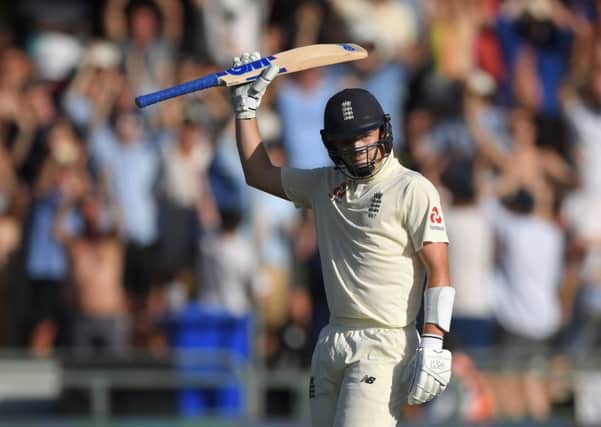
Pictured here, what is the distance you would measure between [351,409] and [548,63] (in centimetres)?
810

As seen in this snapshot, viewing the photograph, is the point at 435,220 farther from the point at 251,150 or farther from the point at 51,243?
the point at 51,243

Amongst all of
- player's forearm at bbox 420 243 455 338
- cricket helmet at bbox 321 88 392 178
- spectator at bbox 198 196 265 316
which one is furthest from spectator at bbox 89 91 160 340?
player's forearm at bbox 420 243 455 338

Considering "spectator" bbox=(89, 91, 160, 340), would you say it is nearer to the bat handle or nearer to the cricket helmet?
the bat handle

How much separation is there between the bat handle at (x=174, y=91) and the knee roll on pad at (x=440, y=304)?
1442mm

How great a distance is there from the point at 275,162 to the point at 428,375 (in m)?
6.24

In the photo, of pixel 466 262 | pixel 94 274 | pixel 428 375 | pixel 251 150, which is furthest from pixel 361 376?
pixel 94 274

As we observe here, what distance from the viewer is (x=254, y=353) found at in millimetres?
11844

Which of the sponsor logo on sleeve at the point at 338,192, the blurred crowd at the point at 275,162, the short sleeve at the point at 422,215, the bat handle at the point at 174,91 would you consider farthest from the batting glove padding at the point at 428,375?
the blurred crowd at the point at 275,162

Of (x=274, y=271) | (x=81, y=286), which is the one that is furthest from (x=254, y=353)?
(x=81, y=286)

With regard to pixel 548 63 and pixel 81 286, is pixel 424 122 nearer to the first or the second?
pixel 548 63

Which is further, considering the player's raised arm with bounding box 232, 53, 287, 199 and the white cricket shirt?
the player's raised arm with bounding box 232, 53, 287, 199

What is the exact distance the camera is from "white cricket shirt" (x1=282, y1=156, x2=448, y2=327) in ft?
20.1

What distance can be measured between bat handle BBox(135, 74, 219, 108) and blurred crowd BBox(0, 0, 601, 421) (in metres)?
5.37

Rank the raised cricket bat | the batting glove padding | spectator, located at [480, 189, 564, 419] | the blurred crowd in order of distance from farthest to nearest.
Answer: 1. spectator, located at [480, 189, 564, 419]
2. the blurred crowd
3. the raised cricket bat
4. the batting glove padding
